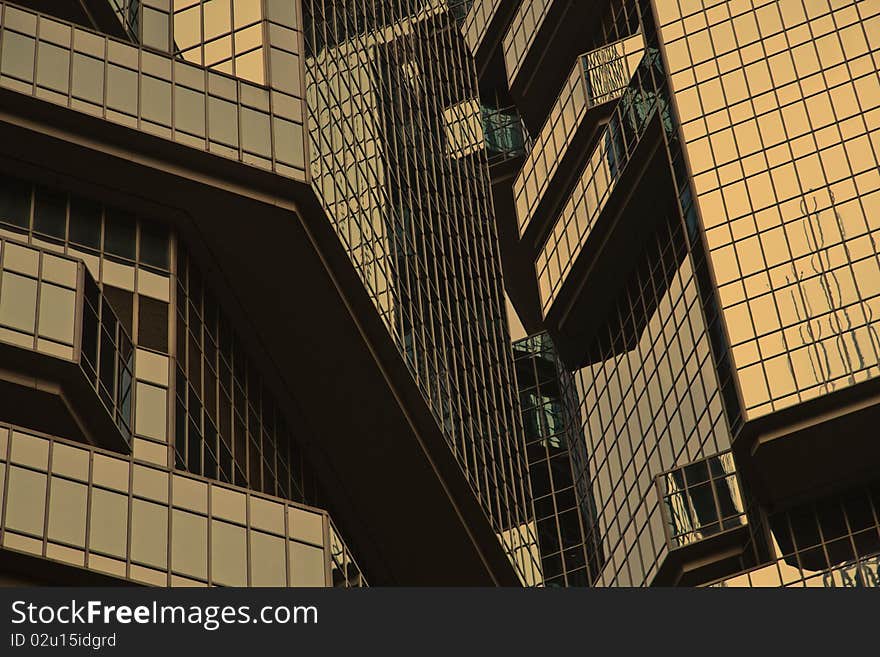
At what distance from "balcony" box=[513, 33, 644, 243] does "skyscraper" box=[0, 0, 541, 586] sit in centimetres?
1752

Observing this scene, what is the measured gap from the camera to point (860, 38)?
79.8 meters

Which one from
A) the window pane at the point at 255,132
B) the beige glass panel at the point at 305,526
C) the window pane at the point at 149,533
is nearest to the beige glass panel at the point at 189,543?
the window pane at the point at 149,533

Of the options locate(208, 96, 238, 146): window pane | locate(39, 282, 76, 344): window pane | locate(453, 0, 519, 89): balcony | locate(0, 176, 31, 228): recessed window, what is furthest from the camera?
locate(453, 0, 519, 89): balcony

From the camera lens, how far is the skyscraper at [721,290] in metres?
72.9

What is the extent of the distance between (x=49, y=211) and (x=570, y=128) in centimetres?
4566

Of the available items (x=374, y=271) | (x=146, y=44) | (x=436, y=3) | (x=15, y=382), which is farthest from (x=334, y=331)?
(x=436, y=3)

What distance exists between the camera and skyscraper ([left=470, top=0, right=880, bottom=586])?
239 ft

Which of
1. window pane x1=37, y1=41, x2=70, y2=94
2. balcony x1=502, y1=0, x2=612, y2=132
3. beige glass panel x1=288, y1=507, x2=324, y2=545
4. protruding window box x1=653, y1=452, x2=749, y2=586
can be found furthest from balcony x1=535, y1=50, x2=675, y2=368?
beige glass panel x1=288, y1=507, x2=324, y2=545

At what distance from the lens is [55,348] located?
50031mm

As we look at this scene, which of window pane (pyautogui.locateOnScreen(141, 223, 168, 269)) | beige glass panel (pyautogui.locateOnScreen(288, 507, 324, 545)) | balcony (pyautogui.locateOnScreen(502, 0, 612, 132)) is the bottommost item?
beige glass panel (pyautogui.locateOnScreen(288, 507, 324, 545))

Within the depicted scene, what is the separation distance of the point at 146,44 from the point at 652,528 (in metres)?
31.7

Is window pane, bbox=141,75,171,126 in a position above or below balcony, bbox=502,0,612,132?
below

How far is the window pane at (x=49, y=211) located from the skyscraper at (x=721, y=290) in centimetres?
2791

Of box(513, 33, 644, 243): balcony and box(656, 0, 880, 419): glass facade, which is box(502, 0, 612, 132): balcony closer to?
box(513, 33, 644, 243): balcony
